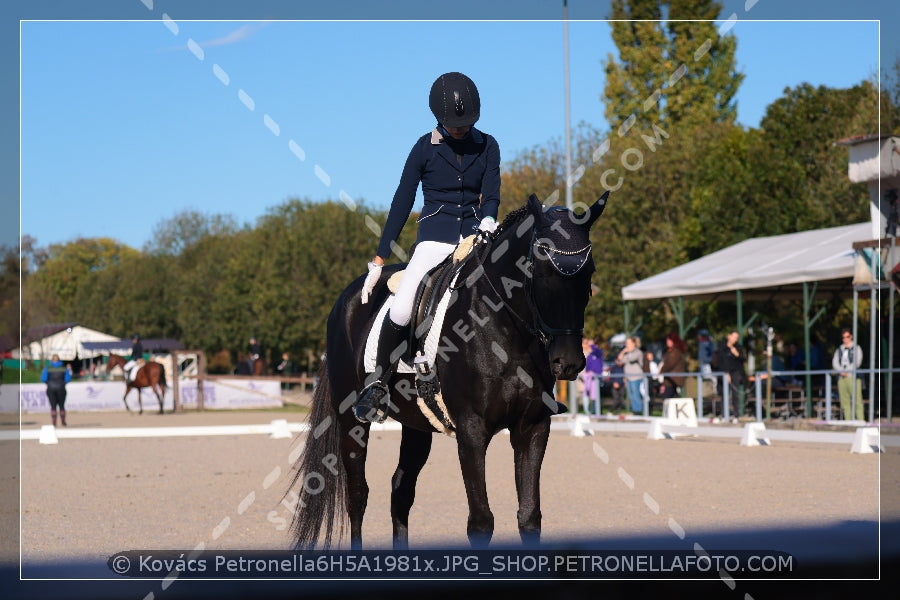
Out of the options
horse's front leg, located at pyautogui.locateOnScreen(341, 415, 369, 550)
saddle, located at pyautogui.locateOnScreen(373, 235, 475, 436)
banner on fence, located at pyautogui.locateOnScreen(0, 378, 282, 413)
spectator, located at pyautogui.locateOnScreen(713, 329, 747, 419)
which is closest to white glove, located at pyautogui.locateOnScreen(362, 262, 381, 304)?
saddle, located at pyautogui.locateOnScreen(373, 235, 475, 436)

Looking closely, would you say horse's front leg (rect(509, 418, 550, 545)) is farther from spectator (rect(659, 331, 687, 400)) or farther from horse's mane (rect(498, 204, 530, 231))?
spectator (rect(659, 331, 687, 400))

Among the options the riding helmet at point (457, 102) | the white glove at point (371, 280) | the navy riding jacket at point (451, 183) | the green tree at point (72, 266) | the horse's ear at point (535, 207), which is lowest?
the white glove at point (371, 280)

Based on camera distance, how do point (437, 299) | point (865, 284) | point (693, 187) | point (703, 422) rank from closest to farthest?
point (437, 299) → point (865, 284) → point (703, 422) → point (693, 187)

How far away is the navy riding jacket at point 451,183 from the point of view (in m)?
6.24

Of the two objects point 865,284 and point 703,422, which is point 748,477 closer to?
point 865,284

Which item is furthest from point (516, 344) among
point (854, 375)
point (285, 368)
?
point (285, 368)

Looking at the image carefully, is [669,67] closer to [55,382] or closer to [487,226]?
[55,382]

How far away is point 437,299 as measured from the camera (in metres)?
5.98

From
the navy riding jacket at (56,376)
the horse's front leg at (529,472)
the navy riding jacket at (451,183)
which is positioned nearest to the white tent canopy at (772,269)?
the navy riding jacket at (56,376)

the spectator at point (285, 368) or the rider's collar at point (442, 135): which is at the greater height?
the rider's collar at point (442, 135)

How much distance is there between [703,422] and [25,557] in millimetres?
17658

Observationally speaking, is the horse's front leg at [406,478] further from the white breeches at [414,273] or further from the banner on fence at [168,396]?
the banner on fence at [168,396]

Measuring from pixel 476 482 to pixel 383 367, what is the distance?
1286mm

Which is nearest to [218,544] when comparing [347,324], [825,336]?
[347,324]
